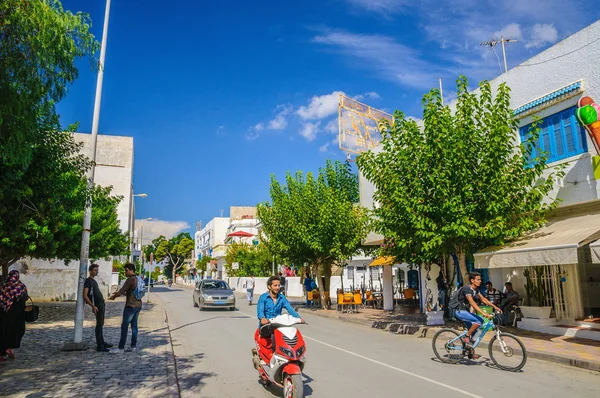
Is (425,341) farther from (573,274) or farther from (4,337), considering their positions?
(4,337)

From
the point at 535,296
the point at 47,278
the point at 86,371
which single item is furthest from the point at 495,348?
the point at 47,278

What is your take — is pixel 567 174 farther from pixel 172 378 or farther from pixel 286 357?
pixel 172 378

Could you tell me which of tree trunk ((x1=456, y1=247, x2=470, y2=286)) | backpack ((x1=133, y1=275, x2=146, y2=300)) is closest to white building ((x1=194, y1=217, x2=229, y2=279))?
tree trunk ((x1=456, y1=247, x2=470, y2=286))

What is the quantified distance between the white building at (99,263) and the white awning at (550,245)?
1573cm

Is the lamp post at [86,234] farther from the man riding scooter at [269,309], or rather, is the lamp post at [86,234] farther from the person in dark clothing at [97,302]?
the man riding scooter at [269,309]

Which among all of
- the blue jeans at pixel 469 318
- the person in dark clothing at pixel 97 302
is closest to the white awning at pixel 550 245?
the blue jeans at pixel 469 318

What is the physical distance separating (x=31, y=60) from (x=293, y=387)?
545cm

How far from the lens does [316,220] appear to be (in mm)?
25422

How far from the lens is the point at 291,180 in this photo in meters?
28.3

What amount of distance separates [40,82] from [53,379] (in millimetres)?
4811

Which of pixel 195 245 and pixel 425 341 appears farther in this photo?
pixel 195 245

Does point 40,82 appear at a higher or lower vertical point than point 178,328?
higher

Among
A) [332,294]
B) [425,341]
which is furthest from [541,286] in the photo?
[332,294]

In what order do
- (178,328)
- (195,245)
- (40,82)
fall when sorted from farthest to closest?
1. (195,245)
2. (178,328)
3. (40,82)
